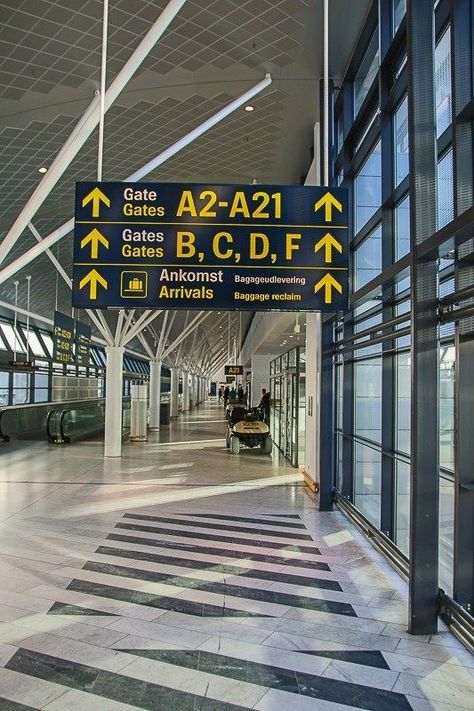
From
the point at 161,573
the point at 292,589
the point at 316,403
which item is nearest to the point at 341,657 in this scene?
the point at 292,589

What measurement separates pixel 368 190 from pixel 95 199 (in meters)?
5.90

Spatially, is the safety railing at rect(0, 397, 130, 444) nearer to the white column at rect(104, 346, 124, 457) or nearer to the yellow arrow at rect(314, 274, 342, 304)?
the white column at rect(104, 346, 124, 457)

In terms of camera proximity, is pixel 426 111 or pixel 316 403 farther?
pixel 316 403

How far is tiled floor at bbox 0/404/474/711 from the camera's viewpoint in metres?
3.91

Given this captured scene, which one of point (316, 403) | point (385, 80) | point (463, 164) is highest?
point (385, 80)

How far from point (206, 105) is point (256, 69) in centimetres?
142

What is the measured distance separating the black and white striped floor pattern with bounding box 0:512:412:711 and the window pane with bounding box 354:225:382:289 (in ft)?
16.5

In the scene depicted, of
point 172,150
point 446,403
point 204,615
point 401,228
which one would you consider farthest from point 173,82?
point 204,615

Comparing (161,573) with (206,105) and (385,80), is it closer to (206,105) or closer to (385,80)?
(385,80)

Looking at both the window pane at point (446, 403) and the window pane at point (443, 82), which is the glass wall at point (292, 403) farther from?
the window pane at point (443, 82)

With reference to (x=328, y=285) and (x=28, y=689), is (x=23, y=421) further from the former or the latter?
(x=28, y=689)

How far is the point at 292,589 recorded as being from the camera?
6.04m

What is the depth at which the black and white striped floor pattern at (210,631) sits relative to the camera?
3.88 meters

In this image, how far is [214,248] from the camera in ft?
20.1
